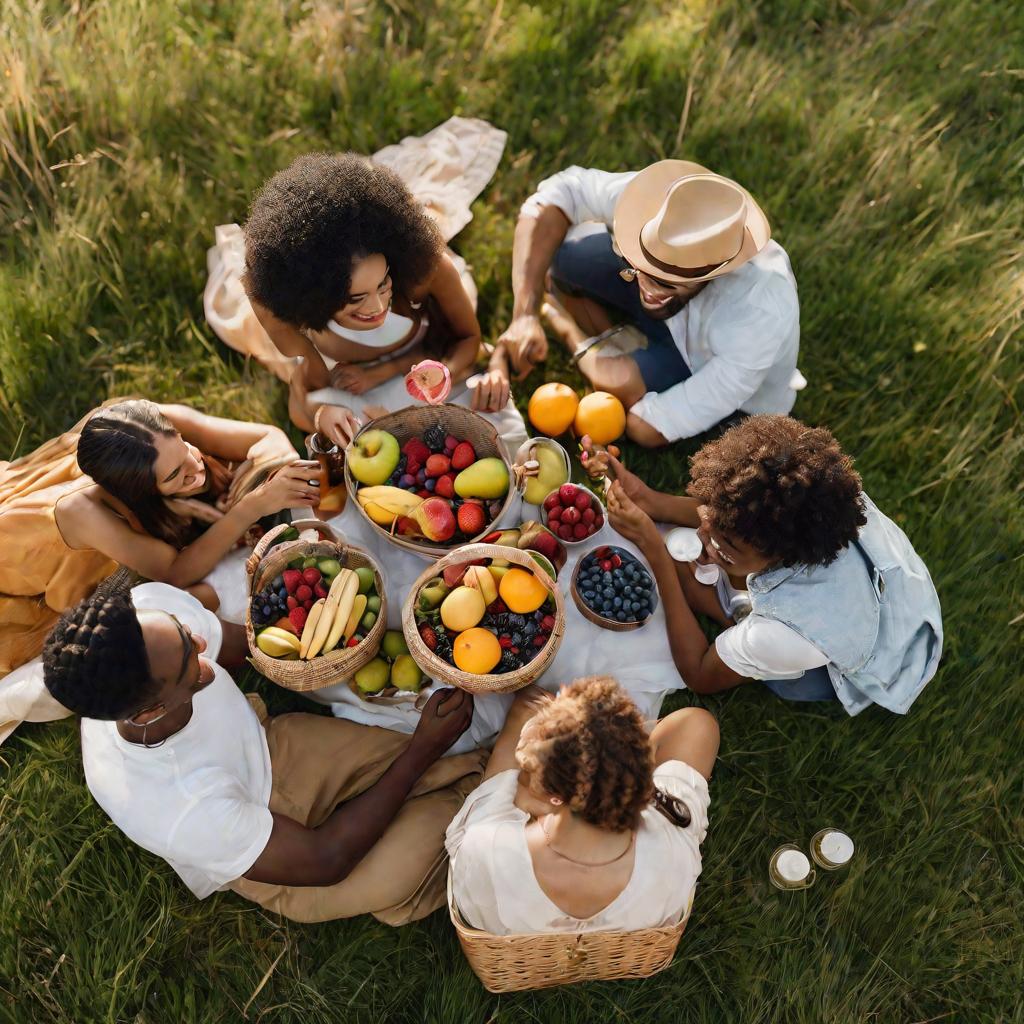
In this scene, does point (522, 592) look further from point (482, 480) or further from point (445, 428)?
point (445, 428)

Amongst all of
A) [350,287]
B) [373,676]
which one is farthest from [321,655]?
[350,287]

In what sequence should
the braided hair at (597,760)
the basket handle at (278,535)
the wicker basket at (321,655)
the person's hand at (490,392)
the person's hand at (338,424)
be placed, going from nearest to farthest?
the braided hair at (597,760) → the wicker basket at (321,655) → the basket handle at (278,535) → the person's hand at (338,424) → the person's hand at (490,392)

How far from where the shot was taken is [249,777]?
11.3 ft

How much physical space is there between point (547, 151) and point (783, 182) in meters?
1.53

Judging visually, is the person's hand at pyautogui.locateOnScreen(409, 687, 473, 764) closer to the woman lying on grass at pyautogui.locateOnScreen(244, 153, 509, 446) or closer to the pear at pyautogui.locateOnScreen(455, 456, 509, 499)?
the pear at pyautogui.locateOnScreen(455, 456, 509, 499)

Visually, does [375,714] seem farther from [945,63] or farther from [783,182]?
[945,63]

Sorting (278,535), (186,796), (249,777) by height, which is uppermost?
(278,535)

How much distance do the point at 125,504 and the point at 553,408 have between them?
7.15 feet

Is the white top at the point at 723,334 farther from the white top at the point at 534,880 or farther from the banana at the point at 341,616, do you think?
the white top at the point at 534,880

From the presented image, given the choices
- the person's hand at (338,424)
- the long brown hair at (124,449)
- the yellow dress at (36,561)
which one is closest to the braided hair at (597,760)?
the person's hand at (338,424)

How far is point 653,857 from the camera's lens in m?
2.89

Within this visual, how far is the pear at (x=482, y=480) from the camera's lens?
12.1 ft

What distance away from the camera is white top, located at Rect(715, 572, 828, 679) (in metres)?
3.26

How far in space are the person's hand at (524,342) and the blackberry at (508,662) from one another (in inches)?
71.2
